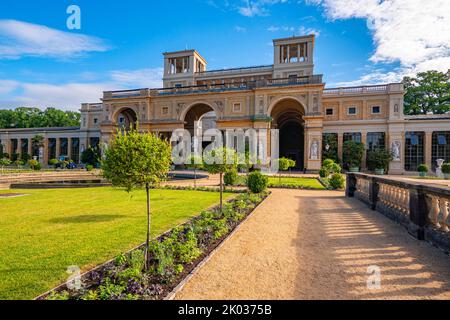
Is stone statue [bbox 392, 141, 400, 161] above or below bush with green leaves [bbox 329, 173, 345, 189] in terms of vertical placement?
above

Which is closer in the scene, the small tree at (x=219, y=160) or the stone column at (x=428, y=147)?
the small tree at (x=219, y=160)

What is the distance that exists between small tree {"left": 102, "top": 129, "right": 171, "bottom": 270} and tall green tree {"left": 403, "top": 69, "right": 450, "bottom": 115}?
53335 millimetres

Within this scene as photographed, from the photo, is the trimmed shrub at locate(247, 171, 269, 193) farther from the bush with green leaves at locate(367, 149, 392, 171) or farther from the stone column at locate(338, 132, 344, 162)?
the bush with green leaves at locate(367, 149, 392, 171)

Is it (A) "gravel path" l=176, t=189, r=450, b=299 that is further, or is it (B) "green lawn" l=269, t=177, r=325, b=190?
(B) "green lawn" l=269, t=177, r=325, b=190

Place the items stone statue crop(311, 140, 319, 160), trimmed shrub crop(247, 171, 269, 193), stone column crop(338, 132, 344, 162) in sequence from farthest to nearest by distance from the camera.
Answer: stone column crop(338, 132, 344, 162) → stone statue crop(311, 140, 319, 160) → trimmed shrub crop(247, 171, 269, 193)

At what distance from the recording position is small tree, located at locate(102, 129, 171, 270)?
4.71 metres

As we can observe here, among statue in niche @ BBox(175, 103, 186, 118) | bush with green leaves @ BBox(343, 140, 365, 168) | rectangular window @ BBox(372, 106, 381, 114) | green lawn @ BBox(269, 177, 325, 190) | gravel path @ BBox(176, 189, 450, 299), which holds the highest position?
statue in niche @ BBox(175, 103, 186, 118)

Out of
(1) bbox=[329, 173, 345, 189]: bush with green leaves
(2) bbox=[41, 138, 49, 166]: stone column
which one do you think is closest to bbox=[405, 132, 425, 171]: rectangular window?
(1) bbox=[329, 173, 345, 189]: bush with green leaves

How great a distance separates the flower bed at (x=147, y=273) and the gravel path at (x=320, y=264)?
345 mm

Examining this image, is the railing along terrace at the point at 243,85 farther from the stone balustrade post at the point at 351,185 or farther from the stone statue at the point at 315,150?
the stone balustrade post at the point at 351,185

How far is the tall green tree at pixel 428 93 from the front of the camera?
41219mm

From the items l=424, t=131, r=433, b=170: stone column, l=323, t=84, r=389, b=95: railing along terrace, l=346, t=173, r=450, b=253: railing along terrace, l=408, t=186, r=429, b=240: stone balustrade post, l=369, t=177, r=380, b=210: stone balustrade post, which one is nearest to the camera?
l=346, t=173, r=450, b=253: railing along terrace

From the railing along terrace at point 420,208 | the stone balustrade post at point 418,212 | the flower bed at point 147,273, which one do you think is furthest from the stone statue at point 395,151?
the flower bed at point 147,273

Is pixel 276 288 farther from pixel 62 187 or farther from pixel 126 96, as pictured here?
pixel 126 96
